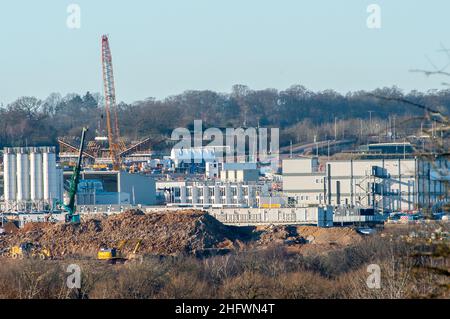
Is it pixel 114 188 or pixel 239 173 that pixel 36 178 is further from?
pixel 239 173

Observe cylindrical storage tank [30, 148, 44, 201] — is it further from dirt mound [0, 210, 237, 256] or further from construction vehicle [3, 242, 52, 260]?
construction vehicle [3, 242, 52, 260]

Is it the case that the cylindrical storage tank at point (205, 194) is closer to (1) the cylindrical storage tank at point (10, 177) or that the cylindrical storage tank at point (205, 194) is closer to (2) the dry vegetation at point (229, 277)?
(1) the cylindrical storage tank at point (10, 177)

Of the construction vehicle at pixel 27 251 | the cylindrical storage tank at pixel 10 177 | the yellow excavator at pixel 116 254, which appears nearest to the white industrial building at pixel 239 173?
the cylindrical storage tank at pixel 10 177

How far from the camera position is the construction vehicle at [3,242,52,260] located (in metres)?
59.8

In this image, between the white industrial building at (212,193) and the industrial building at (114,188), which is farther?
the white industrial building at (212,193)

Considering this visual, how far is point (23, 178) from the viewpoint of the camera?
291 feet

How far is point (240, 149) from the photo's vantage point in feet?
460

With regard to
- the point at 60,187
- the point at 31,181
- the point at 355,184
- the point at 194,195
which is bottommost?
the point at 194,195

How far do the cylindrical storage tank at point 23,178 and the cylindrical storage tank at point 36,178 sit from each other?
0.93 ft

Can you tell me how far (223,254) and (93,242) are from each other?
9.66m

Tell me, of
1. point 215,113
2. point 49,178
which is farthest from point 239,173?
point 215,113

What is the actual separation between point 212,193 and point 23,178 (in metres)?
17.5

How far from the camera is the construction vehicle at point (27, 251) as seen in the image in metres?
59.8
